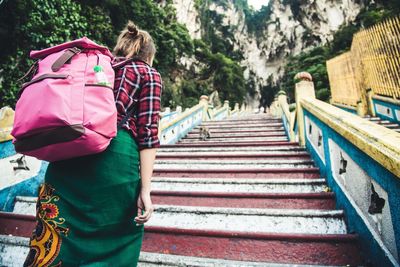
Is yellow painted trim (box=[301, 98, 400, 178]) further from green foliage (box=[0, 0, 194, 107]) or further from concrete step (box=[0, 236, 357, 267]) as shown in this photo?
green foliage (box=[0, 0, 194, 107])

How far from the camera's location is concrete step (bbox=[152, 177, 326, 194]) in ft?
8.45

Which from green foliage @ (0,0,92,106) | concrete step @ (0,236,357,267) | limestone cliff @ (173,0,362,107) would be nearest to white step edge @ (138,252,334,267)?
concrete step @ (0,236,357,267)

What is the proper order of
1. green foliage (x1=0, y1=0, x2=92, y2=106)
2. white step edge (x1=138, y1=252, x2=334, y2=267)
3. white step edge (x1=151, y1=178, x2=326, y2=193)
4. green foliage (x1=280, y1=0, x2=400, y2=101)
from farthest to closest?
green foliage (x1=280, y1=0, x2=400, y2=101) → green foliage (x1=0, y1=0, x2=92, y2=106) → white step edge (x1=151, y1=178, x2=326, y2=193) → white step edge (x1=138, y1=252, x2=334, y2=267)

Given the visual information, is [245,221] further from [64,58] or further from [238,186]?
[64,58]

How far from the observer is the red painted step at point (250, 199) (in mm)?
2285

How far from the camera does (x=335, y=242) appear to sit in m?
1.69

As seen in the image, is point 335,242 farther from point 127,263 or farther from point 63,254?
point 63,254

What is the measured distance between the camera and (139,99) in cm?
109

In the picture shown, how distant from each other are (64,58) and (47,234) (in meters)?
0.66

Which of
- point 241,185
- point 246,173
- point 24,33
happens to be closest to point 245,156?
point 246,173

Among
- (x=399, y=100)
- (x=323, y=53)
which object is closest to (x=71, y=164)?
(x=399, y=100)

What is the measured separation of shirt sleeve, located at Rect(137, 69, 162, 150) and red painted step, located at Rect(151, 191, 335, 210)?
5.17 feet

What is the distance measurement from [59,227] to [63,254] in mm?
99

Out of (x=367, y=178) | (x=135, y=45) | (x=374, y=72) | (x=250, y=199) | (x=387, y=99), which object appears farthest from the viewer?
(x=374, y=72)
